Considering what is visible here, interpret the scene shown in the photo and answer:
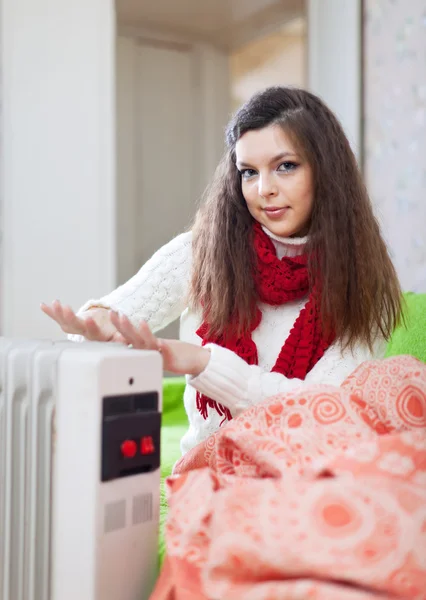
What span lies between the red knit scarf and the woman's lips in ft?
0.22

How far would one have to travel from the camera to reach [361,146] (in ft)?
9.29

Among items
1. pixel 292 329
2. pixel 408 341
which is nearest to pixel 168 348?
pixel 292 329

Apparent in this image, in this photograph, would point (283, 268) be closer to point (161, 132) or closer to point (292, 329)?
point (292, 329)

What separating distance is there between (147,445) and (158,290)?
23.7 inches

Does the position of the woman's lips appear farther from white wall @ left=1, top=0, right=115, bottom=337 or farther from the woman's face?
white wall @ left=1, top=0, right=115, bottom=337

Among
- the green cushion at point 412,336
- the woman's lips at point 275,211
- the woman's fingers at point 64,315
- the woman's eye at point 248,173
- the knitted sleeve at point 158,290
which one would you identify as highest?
the woman's eye at point 248,173

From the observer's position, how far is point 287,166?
1.31 metres

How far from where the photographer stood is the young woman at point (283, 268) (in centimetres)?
131

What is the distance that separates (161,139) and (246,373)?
10.1ft

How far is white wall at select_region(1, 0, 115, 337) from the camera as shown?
2.74 metres

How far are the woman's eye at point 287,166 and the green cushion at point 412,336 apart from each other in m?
0.42

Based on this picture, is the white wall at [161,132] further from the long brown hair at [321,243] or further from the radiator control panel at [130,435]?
the radiator control panel at [130,435]

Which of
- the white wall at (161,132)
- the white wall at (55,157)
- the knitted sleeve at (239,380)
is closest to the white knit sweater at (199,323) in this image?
the knitted sleeve at (239,380)

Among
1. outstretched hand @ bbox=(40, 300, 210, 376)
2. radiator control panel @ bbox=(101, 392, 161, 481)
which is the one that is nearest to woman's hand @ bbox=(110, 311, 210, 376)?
outstretched hand @ bbox=(40, 300, 210, 376)
